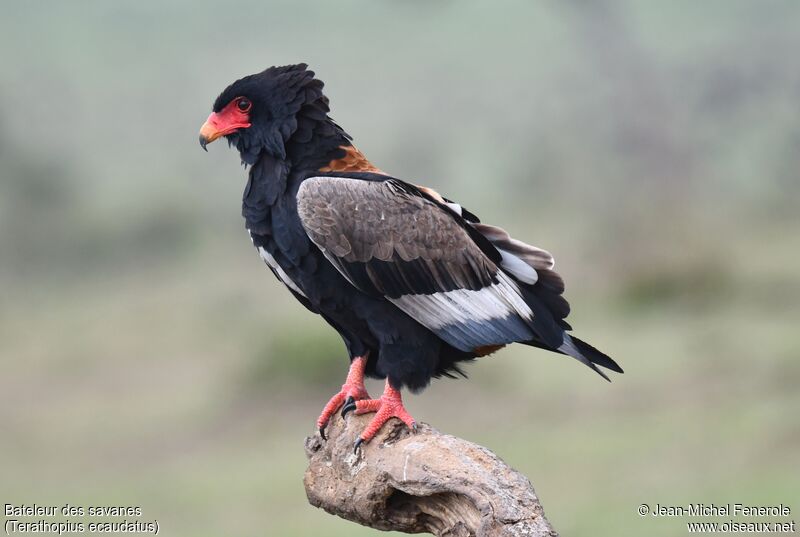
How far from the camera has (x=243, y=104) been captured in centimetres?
658

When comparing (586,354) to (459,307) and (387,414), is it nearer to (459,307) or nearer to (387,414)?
(459,307)

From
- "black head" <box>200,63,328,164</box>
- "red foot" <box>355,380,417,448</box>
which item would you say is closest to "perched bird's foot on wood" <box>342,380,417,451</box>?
"red foot" <box>355,380,417,448</box>

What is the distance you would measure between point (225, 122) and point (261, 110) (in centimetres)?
19

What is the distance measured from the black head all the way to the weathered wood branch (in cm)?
147

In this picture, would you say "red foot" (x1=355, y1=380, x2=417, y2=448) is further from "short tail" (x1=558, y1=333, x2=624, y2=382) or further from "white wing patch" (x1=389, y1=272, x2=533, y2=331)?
"short tail" (x1=558, y1=333, x2=624, y2=382)

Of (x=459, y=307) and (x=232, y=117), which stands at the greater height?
(x=232, y=117)

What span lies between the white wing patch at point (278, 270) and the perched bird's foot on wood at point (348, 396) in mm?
501

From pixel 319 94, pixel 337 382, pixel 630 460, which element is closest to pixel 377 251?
pixel 319 94

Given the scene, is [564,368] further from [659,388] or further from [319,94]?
[319,94]

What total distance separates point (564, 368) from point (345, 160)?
36.0 feet

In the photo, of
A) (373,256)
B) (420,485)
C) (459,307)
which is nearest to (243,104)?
(373,256)

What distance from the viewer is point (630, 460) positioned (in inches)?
552

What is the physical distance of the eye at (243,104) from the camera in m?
6.57

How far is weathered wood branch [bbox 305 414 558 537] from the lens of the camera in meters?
5.77
